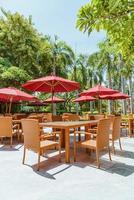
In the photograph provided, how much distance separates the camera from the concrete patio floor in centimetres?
330

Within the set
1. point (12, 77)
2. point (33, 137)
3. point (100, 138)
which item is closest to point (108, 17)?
point (100, 138)

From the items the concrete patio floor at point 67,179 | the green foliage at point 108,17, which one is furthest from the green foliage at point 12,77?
the green foliage at point 108,17

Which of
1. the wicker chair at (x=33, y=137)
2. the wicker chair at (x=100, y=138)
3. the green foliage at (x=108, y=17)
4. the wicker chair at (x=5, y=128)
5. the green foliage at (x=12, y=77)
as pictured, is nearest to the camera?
the green foliage at (x=108, y=17)

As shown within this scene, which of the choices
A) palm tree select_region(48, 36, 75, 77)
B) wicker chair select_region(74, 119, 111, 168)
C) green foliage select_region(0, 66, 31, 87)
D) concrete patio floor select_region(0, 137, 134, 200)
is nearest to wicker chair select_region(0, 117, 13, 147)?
concrete patio floor select_region(0, 137, 134, 200)

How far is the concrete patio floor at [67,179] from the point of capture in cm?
330

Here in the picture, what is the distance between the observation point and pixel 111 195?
10.7 ft

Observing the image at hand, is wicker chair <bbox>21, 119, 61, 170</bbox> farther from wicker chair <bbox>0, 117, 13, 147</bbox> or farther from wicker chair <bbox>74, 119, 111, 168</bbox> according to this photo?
wicker chair <bbox>0, 117, 13, 147</bbox>

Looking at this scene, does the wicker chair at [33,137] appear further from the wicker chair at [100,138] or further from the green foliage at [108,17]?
the green foliage at [108,17]

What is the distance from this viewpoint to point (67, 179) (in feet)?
13.1

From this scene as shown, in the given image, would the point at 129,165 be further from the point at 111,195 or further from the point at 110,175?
the point at 111,195

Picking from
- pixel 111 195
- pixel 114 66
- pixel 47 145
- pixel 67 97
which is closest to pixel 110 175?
pixel 111 195

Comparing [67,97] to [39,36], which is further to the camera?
[67,97]

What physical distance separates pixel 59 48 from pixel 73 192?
2468 centimetres

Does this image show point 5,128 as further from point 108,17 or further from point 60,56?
point 60,56
